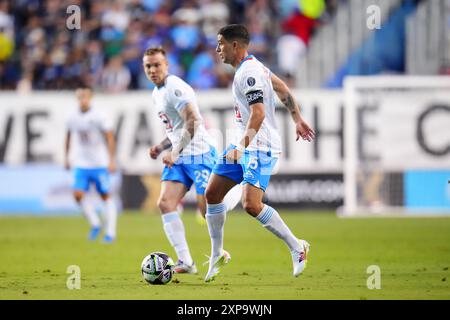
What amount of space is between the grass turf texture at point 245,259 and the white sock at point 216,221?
14.0 inches

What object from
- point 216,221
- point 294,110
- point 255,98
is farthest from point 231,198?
point 255,98

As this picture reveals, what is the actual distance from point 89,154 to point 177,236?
6.11 m

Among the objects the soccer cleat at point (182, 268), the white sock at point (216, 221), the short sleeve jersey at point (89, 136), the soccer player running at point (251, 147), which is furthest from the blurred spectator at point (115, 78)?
the soccer player running at point (251, 147)

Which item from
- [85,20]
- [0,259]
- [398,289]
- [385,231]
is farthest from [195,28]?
[398,289]

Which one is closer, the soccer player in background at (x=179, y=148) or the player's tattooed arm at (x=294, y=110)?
the player's tattooed arm at (x=294, y=110)

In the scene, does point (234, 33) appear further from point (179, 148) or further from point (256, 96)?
point (179, 148)

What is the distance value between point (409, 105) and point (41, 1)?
9.79 m

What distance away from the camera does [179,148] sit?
35.2 ft

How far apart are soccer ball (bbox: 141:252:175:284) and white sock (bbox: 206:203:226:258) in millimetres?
509

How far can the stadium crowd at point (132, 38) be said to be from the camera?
23.0 meters

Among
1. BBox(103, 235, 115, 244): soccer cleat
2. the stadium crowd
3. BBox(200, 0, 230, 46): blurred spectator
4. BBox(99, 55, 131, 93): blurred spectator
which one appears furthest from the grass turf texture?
BBox(200, 0, 230, 46): blurred spectator

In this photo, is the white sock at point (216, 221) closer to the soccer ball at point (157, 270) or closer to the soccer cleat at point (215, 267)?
the soccer cleat at point (215, 267)

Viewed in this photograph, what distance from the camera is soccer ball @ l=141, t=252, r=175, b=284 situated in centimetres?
996

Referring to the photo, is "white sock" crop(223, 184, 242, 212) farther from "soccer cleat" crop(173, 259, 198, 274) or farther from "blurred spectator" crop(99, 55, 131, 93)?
"blurred spectator" crop(99, 55, 131, 93)
